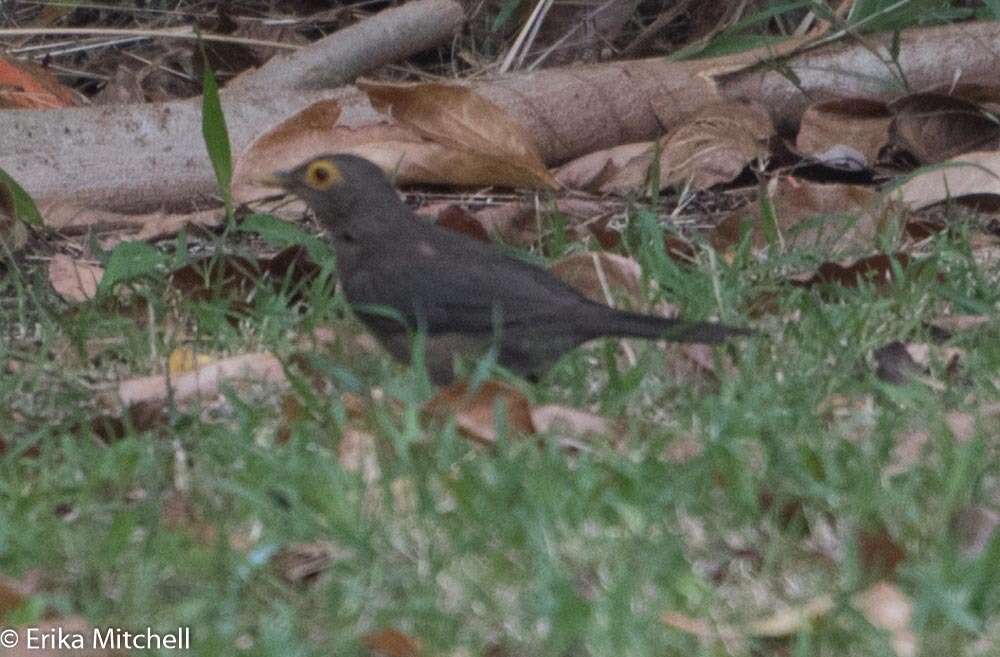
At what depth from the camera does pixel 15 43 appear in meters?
8.48

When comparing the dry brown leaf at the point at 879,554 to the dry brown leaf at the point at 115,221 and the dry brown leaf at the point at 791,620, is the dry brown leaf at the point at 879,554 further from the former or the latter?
the dry brown leaf at the point at 115,221

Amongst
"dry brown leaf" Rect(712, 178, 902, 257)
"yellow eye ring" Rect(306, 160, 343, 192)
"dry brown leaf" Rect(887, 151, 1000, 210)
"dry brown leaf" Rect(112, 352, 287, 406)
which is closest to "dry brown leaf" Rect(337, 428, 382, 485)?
"dry brown leaf" Rect(112, 352, 287, 406)

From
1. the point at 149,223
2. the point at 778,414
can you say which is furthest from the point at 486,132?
the point at 778,414

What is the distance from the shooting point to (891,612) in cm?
293

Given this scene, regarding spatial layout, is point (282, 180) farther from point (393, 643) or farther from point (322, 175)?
point (393, 643)

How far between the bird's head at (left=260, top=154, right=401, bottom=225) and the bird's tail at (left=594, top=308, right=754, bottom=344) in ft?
2.78

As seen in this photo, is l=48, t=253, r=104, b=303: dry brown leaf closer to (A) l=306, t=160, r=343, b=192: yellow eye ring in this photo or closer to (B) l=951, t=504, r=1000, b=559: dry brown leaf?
(A) l=306, t=160, r=343, b=192: yellow eye ring

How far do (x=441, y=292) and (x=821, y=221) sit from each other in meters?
1.61

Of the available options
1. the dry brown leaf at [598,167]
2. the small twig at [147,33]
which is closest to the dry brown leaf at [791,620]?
the dry brown leaf at [598,167]

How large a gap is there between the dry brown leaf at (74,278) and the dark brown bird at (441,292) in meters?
0.80

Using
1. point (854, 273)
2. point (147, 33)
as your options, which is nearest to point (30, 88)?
point (147, 33)

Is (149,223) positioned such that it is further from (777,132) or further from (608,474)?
(608,474)

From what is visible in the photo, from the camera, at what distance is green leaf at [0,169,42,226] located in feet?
18.7

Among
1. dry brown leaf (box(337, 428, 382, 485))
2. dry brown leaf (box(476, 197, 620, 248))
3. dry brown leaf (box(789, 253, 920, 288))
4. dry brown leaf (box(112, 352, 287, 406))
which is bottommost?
dry brown leaf (box(476, 197, 620, 248))
